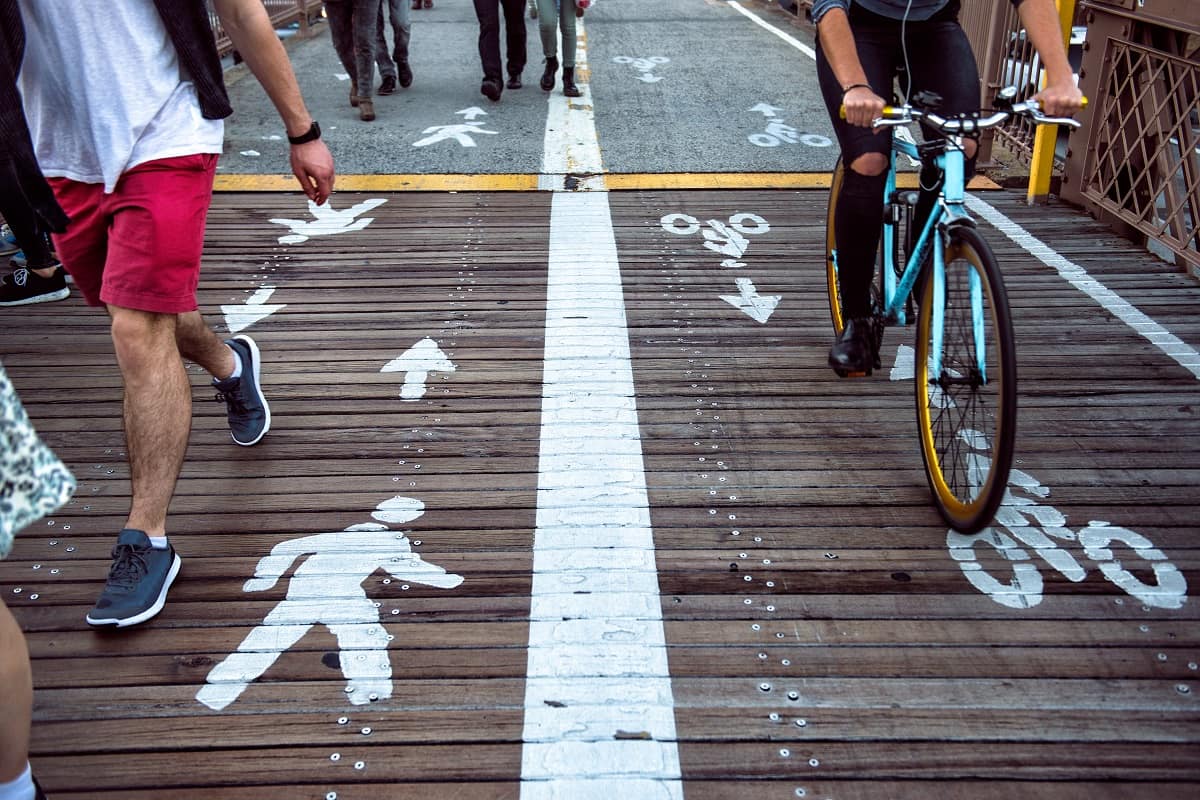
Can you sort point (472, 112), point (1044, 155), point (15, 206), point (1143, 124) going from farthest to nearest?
point (472, 112), point (1044, 155), point (1143, 124), point (15, 206)

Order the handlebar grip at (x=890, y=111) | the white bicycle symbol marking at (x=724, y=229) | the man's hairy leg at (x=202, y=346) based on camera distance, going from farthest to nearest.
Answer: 1. the white bicycle symbol marking at (x=724, y=229)
2. the man's hairy leg at (x=202, y=346)
3. the handlebar grip at (x=890, y=111)

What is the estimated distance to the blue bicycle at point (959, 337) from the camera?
260cm

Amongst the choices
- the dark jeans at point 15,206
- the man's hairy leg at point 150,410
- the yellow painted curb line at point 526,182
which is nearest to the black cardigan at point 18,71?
the dark jeans at point 15,206

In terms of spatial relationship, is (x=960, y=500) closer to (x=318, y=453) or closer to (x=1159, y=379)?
(x=1159, y=379)

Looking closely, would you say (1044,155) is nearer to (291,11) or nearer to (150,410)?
(150,410)

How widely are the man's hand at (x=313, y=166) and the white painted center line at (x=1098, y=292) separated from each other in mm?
3130

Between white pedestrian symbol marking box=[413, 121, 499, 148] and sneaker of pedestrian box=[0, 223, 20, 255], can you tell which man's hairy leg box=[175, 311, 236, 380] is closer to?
sneaker of pedestrian box=[0, 223, 20, 255]

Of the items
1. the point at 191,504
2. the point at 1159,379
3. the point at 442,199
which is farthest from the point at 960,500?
the point at 442,199

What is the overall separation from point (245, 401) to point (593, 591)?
4.75ft

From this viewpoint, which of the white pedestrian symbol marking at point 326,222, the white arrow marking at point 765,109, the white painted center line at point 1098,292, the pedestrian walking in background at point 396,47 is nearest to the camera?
the white painted center line at point 1098,292

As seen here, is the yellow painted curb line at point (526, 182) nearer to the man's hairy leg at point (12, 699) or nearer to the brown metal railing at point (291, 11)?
the man's hairy leg at point (12, 699)

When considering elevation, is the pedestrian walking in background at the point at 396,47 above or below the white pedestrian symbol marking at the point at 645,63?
above

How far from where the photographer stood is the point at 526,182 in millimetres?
6090

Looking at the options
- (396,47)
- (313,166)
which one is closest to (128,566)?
(313,166)
